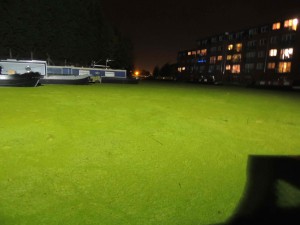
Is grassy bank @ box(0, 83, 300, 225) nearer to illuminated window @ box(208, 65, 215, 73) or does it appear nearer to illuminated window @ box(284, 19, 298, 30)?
illuminated window @ box(284, 19, 298, 30)

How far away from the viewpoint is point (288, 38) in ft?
184

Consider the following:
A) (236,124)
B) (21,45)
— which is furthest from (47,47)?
(236,124)

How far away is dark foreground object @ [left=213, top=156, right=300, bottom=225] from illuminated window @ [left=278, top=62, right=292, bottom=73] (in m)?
57.8

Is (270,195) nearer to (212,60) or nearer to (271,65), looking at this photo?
(271,65)

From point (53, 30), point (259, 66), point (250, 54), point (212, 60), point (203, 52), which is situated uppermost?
point (203, 52)

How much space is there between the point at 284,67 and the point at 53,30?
155ft

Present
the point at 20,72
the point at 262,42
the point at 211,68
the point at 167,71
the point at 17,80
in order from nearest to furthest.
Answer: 1. the point at 17,80
2. the point at 20,72
3. the point at 262,42
4. the point at 211,68
5. the point at 167,71

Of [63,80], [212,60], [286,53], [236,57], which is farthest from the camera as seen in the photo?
[212,60]

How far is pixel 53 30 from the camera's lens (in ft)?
123

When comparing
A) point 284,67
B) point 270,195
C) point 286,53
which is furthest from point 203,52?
point 270,195

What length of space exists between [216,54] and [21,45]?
6176cm

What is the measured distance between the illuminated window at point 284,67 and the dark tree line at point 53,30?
39.5 m

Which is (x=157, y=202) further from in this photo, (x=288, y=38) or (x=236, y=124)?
(x=288, y=38)

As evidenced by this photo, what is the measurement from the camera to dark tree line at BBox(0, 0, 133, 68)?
35.6 metres
